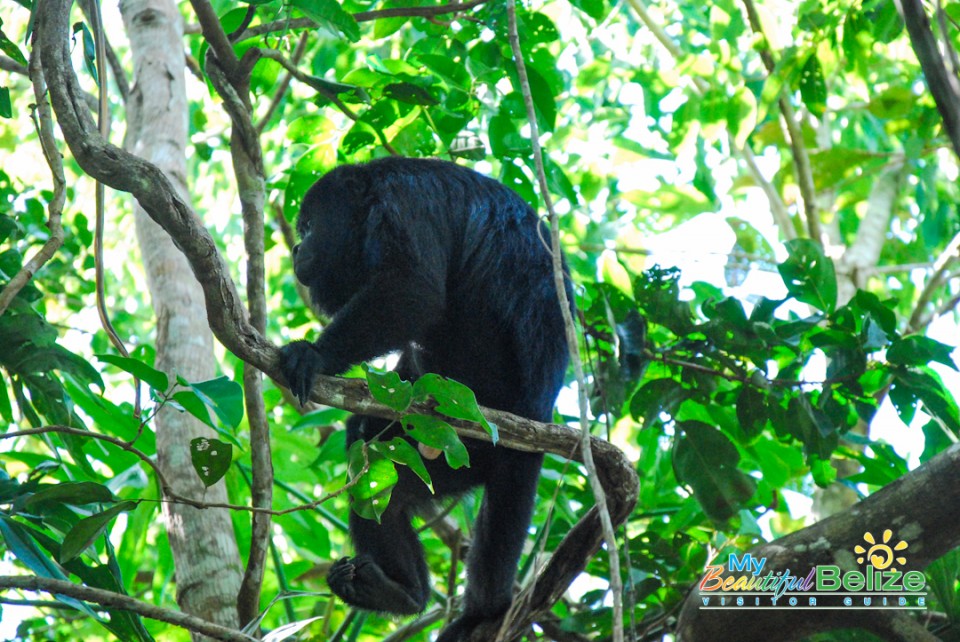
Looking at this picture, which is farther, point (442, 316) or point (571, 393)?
point (571, 393)

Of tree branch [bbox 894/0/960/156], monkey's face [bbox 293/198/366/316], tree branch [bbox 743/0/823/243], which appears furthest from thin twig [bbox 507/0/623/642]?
tree branch [bbox 743/0/823/243]

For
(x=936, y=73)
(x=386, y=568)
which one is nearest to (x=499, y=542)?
(x=386, y=568)

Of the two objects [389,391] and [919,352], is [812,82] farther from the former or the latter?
[389,391]

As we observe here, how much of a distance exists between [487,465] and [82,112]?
5.75 ft

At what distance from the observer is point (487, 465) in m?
3.12

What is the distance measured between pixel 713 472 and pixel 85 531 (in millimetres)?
2091

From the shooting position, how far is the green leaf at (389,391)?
2043mm

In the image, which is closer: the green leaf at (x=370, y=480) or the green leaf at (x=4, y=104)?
the green leaf at (x=370, y=480)

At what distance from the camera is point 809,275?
3.33m

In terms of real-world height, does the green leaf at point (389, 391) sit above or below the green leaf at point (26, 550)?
above

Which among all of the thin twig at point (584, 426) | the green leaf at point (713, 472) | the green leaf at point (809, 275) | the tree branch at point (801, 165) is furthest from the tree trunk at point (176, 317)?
the tree branch at point (801, 165)

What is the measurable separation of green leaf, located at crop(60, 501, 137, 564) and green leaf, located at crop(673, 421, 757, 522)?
195 centimetres

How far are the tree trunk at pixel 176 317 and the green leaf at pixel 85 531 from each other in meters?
0.70

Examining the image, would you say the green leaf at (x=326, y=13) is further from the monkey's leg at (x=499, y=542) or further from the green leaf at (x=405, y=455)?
the monkey's leg at (x=499, y=542)
